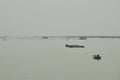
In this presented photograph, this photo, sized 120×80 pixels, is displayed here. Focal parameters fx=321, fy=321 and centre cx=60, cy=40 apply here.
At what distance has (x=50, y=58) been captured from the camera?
2273 millimetres

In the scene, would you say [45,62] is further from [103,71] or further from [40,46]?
[103,71]

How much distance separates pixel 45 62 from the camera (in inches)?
89.6

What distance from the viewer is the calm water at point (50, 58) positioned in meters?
2.27

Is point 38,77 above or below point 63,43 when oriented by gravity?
below

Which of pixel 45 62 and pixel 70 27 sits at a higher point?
pixel 70 27

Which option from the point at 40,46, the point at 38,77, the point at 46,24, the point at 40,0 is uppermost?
the point at 40,0

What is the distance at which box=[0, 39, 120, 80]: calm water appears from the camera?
227 centimetres

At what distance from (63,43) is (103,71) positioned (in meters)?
0.35

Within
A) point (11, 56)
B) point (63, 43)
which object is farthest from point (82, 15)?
point (11, 56)

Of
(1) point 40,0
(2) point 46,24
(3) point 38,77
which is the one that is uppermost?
(1) point 40,0

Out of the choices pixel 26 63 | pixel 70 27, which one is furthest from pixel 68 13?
pixel 26 63

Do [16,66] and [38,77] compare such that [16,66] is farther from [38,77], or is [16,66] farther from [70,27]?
[70,27]

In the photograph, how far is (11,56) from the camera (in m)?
2.27

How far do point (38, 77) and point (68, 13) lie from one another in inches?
19.7
